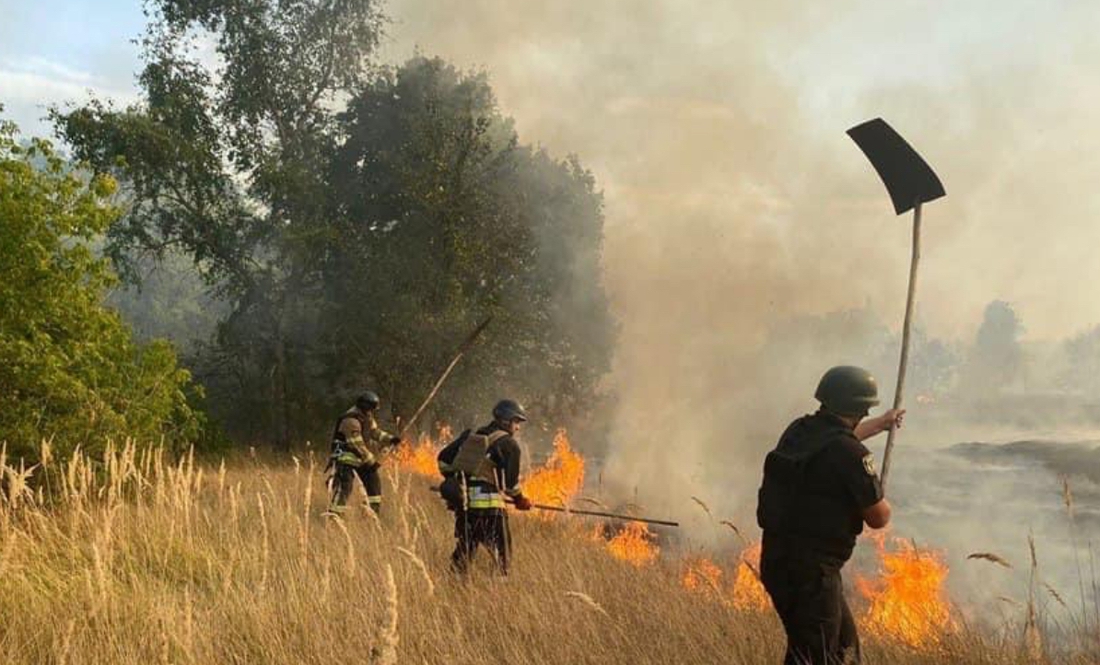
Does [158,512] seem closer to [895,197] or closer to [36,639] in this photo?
[36,639]

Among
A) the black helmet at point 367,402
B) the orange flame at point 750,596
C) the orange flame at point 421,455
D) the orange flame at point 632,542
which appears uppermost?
the black helmet at point 367,402

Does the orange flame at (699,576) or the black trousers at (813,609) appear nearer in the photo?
the black trousers at (813,609)

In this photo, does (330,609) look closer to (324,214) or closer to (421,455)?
(421,455)

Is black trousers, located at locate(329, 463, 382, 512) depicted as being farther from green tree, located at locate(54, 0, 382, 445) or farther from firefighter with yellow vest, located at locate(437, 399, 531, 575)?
green tree, located at locate(54, 0, 382, 445)

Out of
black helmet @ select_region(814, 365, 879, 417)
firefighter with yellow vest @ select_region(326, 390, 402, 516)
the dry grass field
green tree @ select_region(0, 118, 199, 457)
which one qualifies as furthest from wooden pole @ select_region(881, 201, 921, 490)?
green tree @ select_region(0, 118, 199, 457)

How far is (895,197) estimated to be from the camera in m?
4.58

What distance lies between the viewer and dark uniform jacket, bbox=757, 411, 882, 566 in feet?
11.5

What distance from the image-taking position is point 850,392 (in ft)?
12.2

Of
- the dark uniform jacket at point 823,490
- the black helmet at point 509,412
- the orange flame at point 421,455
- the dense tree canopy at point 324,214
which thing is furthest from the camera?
the dense tree canopy at point 324,214

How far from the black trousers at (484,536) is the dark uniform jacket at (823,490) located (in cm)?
342

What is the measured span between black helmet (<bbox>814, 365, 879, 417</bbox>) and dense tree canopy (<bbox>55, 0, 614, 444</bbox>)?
49.0 feet

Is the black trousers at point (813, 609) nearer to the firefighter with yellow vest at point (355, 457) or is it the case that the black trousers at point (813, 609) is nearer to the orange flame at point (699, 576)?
the orange flame at point (699, 576)

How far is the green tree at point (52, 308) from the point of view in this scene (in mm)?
8805

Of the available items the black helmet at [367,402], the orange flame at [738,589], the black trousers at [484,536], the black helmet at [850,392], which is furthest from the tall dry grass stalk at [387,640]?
the black helmet at [367,402]
